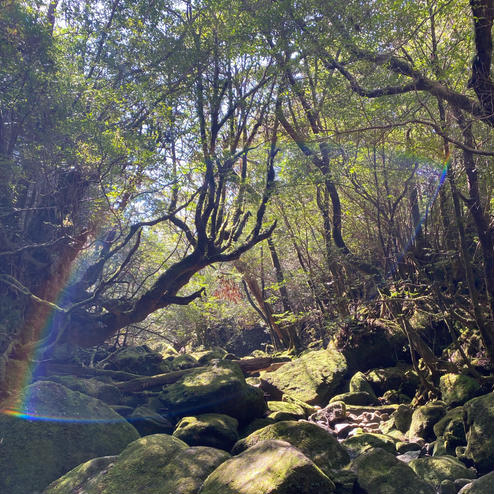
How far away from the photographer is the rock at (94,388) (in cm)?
934

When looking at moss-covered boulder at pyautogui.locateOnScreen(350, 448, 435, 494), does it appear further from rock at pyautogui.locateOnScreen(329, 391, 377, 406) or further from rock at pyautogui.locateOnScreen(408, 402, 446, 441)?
rock at pyautogui.locateOnScreen(329, 391, 377, 406)

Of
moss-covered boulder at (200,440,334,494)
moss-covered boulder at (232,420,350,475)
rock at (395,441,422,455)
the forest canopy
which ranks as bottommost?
rock at (395,441,422,455)

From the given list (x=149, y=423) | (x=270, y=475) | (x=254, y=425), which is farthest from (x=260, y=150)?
(x=270, y=475)

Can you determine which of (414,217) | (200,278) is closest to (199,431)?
(200,278)

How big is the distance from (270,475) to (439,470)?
274 cm

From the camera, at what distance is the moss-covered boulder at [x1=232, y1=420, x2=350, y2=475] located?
18.0 feet

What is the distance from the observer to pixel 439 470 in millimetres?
5555

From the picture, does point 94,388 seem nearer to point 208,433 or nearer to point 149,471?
point 208,433

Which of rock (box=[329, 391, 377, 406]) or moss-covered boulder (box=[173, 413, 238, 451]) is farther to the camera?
rock (box=[329, 391, 377, 406])

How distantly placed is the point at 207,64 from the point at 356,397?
7985 mm

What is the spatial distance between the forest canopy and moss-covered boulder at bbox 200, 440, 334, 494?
192 inches

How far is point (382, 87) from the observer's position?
826 cm

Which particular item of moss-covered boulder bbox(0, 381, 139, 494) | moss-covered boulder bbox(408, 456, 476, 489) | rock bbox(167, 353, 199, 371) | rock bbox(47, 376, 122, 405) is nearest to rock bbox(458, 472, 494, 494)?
moss-covered boulder bbox(408, 456, 476, 489)

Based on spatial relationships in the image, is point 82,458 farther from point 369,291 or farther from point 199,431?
point 369,291
